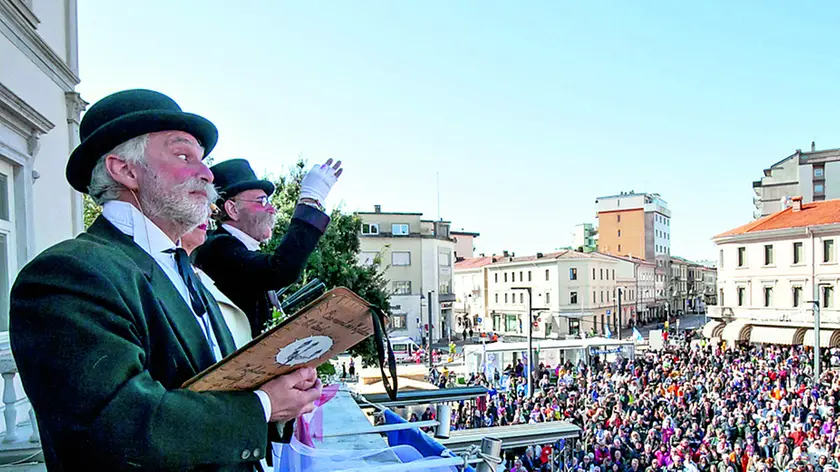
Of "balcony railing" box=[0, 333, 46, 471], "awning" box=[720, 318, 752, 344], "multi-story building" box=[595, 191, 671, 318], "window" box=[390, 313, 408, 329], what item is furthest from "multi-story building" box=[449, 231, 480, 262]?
"balcony railing" box=[0, 333, 46, 471]

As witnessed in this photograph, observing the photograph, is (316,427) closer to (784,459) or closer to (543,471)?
(543,471)

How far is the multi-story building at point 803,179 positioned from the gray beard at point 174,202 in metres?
55.4

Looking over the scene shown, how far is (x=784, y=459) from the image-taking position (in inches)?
452

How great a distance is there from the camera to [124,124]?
5.49 ft

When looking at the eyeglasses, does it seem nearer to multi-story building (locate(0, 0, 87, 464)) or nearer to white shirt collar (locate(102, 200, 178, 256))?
white shirt collar (locate(102, 200, 178, 256))

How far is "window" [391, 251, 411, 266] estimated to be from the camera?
46781 mm

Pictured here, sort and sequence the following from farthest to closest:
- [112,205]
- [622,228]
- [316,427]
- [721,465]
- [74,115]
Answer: [622,228], [721,465], [74,115], [316,427], [112,205]

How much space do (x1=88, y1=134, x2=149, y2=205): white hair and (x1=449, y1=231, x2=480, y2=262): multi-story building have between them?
69161 mm

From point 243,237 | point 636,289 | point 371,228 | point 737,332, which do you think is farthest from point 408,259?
point 243,237

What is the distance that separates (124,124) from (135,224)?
29cm

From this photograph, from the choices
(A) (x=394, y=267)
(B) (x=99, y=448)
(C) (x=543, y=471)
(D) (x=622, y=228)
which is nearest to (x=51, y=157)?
(B) (x=99, y=448)

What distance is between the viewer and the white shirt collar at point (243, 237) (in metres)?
3.32

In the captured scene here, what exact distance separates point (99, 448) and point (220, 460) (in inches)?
10.5

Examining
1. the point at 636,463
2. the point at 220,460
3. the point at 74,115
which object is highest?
the point at 74,115
